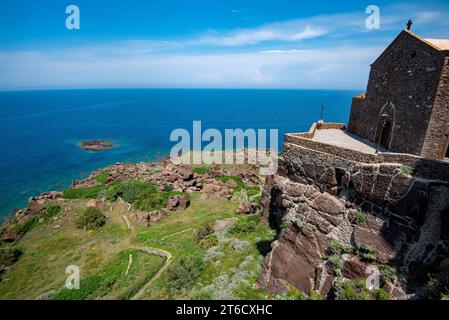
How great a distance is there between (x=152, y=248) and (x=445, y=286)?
68.8ft

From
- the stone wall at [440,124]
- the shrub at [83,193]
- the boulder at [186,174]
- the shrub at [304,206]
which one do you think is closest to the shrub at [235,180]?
the boulder at [186,174]

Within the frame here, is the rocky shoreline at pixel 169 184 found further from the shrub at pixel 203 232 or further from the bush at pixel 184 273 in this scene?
the bush at pixel 184 273

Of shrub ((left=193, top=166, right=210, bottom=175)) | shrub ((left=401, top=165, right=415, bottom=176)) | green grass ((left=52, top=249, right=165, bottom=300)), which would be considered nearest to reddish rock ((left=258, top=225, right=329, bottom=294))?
shrub ((left=401, top=165, right=415, bottom=176))

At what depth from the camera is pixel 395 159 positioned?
11578mm

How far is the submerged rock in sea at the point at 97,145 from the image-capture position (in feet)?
246

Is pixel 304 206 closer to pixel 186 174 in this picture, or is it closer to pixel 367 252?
pixel 367 252

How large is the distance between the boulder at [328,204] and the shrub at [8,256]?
91.1 feet

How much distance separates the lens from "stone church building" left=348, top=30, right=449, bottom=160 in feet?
41.8

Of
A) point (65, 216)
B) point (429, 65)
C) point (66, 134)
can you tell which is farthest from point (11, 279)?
point (66, 134)

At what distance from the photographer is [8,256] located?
2311 centimetres

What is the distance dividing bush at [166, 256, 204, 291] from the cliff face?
16.3ft

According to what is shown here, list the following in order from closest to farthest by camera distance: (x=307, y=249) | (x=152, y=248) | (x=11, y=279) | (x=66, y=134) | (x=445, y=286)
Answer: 1. (x=445, y=286)
2. (x=307, y=249)
3. (x=11, y=279)
4. (x=152, y=248)
5. (x=66, y=134)

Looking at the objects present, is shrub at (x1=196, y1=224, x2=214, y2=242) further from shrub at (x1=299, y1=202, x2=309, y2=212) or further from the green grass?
shrub at (x1=299, y1=202, x2=309, y2=212)
